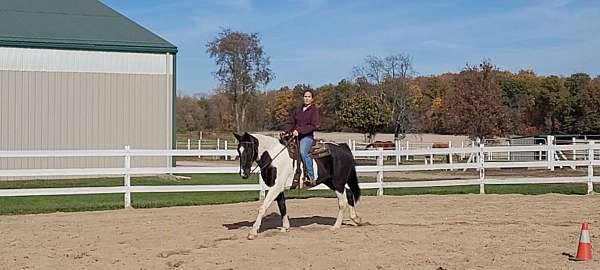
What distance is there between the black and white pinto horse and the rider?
0.19 meters

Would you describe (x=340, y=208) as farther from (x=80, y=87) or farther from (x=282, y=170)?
(x=80, y=87)

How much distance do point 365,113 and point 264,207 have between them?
135 feet

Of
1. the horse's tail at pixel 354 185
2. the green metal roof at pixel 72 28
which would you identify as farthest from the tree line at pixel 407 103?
the horse's tail at pixel 354 185

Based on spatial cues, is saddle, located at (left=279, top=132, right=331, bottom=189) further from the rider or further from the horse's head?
the horse's head

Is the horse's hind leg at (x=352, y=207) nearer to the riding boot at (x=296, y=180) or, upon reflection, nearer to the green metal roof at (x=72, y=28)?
the riding boot at (x=296, y=180)

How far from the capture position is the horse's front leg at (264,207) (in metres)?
10.1

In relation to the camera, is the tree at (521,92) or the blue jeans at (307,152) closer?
the blue jeans at (307,152)

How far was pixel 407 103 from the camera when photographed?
52375mm

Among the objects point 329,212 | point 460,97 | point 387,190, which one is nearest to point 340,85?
point 460,97

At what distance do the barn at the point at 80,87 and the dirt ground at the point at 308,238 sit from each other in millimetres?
12072

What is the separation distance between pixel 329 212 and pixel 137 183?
11130 millimetres

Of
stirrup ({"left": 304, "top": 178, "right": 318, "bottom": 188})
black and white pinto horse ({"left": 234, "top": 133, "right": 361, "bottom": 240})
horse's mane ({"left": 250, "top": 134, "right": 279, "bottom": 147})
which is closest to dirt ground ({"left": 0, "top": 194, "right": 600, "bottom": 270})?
black and white pinto horse ({"left": 234, "top": 133, "right": 361, "bottom": 240})

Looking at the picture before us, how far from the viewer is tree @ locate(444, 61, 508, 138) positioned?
38188 mm

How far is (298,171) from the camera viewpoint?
10828mm
